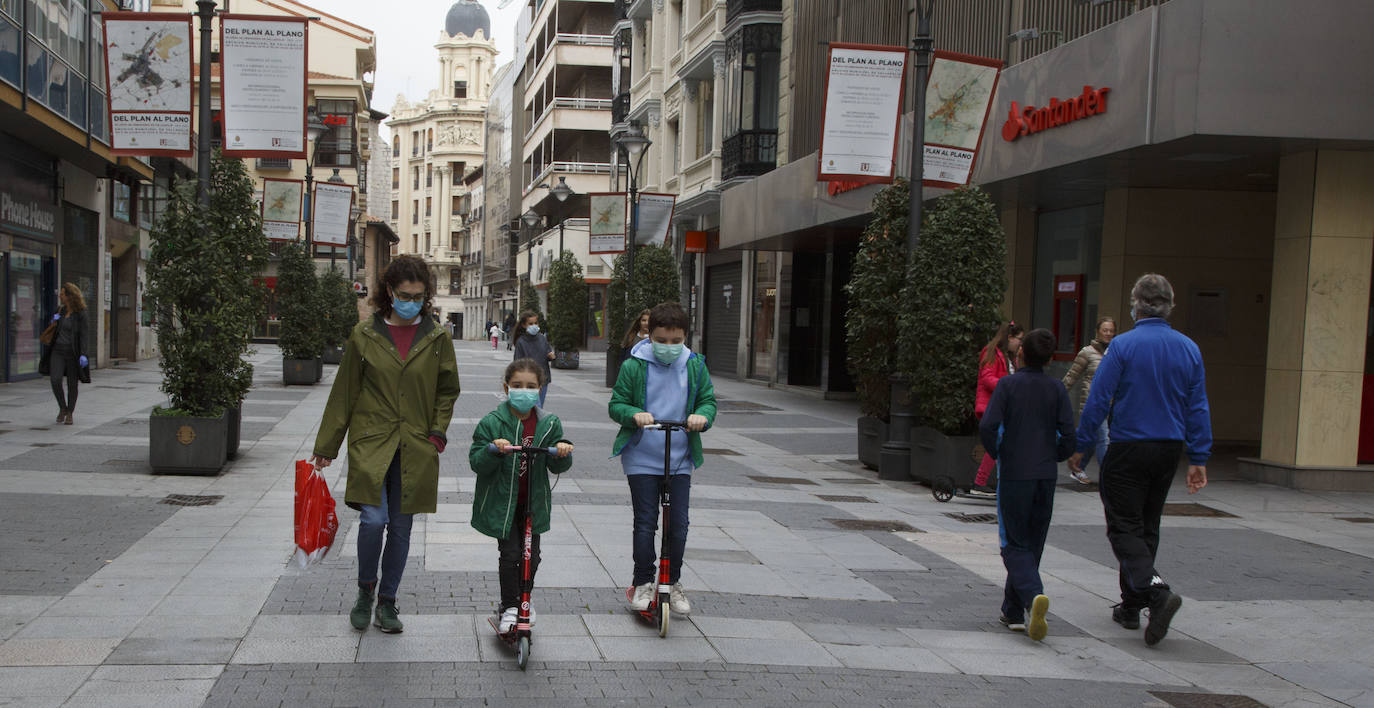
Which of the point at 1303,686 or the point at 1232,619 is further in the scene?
the point at 1232,619

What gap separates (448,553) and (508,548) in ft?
8.12

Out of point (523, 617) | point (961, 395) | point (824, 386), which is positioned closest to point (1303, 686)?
point (523, 617)

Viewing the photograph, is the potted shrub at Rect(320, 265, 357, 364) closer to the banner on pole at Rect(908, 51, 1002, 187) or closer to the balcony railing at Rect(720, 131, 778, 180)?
the balcony railing at Rect(720, 131, 778, 180)

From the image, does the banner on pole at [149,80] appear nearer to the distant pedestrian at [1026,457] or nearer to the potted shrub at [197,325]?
the potted shrub at [197,325]

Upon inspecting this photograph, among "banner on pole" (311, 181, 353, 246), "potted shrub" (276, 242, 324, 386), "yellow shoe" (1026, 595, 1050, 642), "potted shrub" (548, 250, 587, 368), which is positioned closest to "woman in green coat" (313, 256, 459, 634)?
"yellow shoe" (1026, 595, 1050, 642)

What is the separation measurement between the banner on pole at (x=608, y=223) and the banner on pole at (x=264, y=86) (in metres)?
16.7

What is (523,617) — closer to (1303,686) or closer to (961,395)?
(1303,686)

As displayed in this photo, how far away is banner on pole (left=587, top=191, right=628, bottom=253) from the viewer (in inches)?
1168

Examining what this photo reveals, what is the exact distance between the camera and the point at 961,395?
12.0 meters

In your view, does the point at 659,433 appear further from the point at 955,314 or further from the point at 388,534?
the point at 955,314

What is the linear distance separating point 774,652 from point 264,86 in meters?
9.80

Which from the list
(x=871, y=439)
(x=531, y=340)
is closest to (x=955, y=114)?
(x=871, y=439)

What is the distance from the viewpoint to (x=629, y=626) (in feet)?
20.0

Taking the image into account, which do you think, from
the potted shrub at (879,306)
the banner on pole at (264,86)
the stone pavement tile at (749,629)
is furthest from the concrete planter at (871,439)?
the stone pavement tile at (749,629)
